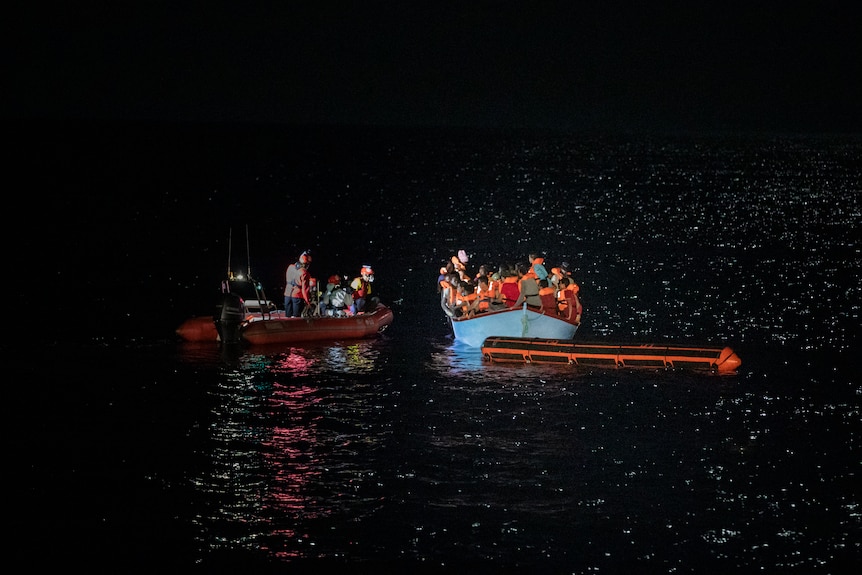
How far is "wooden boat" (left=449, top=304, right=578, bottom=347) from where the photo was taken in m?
27.4

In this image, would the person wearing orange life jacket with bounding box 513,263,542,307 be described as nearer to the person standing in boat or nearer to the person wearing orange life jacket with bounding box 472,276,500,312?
the person wearing orange life jacket with bounding box 472,276,500,312

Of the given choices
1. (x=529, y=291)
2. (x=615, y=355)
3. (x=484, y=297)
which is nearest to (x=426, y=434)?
(x=615, y=355)

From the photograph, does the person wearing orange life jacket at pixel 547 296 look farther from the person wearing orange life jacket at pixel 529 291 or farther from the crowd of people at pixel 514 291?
the person wearing orange life jacket at pixel 529 291

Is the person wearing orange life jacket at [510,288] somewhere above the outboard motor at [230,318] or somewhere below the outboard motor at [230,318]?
above

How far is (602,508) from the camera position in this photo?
17.8m

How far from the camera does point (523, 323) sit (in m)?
27.5

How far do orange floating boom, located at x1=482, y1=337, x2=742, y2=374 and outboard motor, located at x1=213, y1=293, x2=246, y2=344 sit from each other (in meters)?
6.35

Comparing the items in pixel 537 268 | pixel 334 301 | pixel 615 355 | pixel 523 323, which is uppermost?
pixel 537 268

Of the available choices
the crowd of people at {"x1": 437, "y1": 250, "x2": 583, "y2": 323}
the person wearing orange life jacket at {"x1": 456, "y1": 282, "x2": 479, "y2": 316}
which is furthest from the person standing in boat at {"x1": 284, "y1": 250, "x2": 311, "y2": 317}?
the person wearing orange life jacket at {"x1": 456, "y1": 282, "x2": 479, "y2": 316}

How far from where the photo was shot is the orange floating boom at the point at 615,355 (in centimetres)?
2581

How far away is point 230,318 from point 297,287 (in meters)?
2.23

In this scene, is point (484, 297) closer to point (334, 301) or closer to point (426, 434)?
point (334, 301)

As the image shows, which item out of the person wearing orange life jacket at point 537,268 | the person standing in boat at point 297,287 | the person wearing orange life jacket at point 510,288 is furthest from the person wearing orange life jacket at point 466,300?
the person standing in boat at point 297,287

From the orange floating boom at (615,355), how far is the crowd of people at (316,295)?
16.5ft
